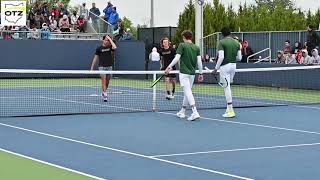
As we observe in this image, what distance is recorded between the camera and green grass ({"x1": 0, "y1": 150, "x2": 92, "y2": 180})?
8.04 meters

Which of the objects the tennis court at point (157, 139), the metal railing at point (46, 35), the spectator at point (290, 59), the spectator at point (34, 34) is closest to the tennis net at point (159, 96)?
the tennis court at point (157, 139)

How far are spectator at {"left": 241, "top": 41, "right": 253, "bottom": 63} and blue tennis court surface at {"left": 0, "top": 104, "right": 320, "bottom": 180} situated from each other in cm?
1383

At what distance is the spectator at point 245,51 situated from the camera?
29766mm

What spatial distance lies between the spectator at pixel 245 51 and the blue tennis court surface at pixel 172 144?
45.4ft

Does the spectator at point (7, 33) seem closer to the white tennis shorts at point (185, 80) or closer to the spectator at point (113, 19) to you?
the spectator at point (113, 19)

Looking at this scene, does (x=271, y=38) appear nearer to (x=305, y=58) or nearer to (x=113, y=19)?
(x=305, y=58)

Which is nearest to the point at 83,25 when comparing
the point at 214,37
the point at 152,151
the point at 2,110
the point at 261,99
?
the point at 214,37

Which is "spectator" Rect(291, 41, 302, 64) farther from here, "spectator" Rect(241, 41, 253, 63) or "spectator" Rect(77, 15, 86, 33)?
"spectator" Rect(77, 15, 86, 33)

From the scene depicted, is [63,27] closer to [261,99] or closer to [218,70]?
[261,99]

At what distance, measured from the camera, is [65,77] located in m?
35.4

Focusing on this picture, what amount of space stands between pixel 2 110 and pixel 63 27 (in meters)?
21.0

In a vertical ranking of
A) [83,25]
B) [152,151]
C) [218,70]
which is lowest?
[152,151]

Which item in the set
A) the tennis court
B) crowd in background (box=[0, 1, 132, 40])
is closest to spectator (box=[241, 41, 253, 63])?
crowd in background (box=[0, 1, 132, 40])

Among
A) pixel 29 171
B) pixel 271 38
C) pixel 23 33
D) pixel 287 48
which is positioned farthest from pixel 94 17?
pixel 29 171
